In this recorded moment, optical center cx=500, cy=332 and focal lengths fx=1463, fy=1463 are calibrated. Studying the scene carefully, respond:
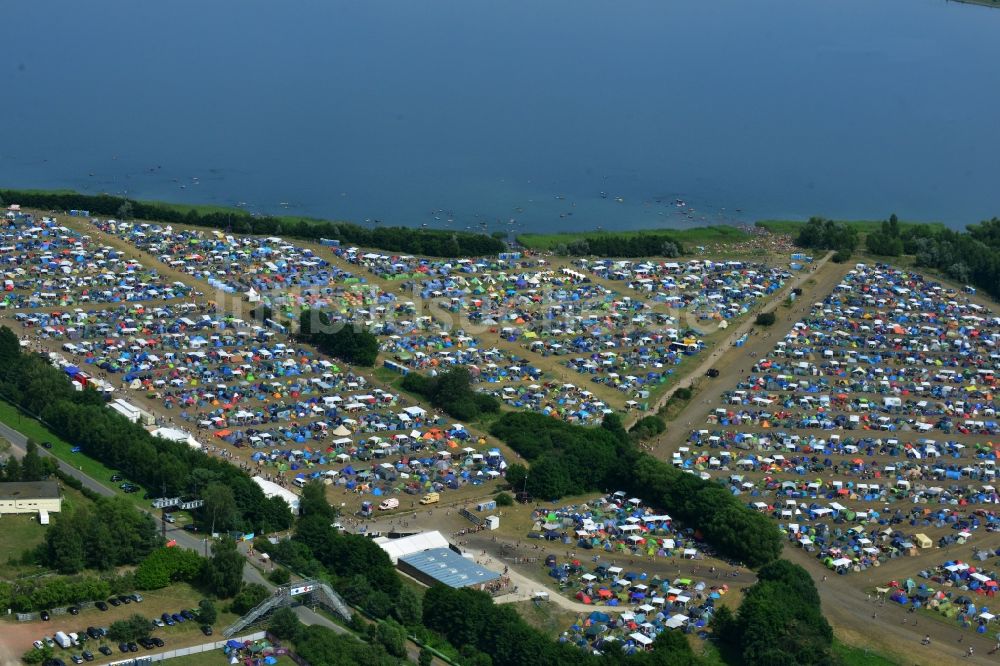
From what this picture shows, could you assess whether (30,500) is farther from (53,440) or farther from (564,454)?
(564,454)

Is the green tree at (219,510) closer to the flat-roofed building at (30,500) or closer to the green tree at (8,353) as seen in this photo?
the flat-roofed building at (30,500)

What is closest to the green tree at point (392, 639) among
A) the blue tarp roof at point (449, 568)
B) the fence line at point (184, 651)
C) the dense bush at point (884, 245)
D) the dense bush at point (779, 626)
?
the fence line at point (184, 651)

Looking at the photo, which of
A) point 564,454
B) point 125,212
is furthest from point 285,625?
point 125,212

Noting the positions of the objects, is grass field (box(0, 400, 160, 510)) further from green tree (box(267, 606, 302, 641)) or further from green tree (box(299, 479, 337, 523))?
green tree (box(267, 606, 302, 641))

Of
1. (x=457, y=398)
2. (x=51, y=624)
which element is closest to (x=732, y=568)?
(x=457, y=398)

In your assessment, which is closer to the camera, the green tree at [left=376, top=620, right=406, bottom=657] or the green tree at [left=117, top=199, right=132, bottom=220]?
the green tree at [left=376, top=620, right=406, bottom=657]

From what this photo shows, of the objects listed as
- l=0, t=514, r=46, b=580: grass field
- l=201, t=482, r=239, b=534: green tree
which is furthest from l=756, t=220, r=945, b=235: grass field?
l=0, t=514, r=46, b=580: grass field
